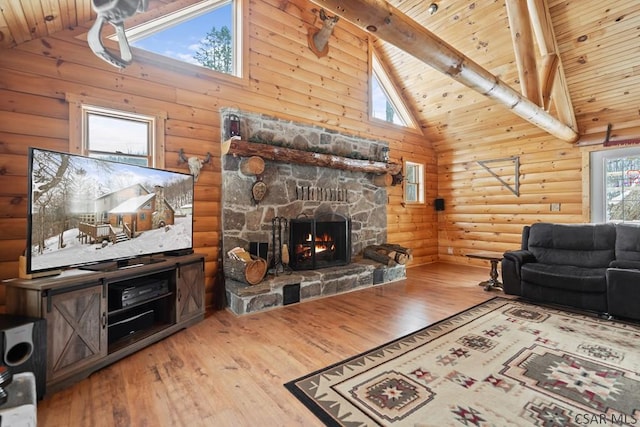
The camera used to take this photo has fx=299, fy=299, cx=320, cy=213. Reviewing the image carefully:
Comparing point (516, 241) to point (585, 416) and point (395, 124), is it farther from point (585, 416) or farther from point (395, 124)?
point (585, 416)

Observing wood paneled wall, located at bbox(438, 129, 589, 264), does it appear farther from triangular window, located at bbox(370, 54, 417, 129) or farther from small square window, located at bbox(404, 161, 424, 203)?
triangular window, located at bbox(370, 54, 417, 129)

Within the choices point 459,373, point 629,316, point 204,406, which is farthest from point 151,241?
point 629,316

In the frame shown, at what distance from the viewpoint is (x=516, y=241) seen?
570 cm

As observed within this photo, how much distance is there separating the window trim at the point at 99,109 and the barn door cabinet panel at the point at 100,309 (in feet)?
4.04

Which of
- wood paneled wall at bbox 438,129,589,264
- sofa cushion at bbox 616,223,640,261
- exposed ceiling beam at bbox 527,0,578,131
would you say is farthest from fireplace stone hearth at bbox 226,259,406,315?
exposed ceiling beam at bbox 527,0,578,131

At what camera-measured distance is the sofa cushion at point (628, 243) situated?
3449mm

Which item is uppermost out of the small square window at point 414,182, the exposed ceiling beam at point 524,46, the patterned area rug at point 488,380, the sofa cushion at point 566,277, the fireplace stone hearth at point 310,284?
the exposed ceiling beam at point 524,46

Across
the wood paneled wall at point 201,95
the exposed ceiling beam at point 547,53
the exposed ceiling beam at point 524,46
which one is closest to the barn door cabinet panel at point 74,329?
the wood paneled wall at point 201,95

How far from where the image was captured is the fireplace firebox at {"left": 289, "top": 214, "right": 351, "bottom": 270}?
4.18 meters

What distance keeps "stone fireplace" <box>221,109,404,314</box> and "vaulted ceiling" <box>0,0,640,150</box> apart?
1600 mm

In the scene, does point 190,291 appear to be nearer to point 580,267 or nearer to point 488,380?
point 488,380

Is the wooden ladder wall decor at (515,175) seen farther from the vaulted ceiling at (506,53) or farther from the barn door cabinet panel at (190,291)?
the barn door cabinet panel at (190,291)

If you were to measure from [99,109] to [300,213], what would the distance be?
258cm

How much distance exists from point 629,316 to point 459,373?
2358 mm
